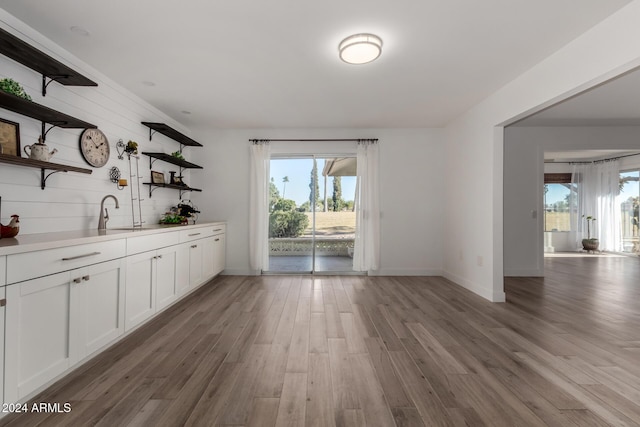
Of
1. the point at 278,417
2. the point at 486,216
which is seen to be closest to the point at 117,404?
the point at 278,417

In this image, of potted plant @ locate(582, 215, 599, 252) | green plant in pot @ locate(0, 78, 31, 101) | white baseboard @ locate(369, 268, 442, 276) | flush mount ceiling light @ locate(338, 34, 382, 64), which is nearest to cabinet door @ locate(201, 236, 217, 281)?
green plant in pot @ locate(0, 78, 31, 101)

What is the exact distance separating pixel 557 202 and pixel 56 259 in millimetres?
11069

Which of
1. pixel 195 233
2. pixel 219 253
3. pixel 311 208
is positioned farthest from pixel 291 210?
pixel 195 233

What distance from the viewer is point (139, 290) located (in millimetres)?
2623

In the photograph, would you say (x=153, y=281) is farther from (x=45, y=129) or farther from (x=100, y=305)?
(x=45, y=129)

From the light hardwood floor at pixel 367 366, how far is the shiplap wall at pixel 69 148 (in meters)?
1.24

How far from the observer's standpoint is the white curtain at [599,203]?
780 centimetres

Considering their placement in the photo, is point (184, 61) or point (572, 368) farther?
point (184, 61)

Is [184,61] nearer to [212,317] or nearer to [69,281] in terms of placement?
[69,281]

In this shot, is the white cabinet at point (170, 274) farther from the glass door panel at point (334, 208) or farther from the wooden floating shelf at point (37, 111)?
the glass door panel at point (334, 208)

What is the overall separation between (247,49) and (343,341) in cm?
270

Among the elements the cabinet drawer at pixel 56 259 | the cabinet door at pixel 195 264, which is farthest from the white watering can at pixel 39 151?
the cabinet door at pixel 195 264

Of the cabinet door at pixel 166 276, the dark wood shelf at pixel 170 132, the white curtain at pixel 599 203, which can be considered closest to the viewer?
the cabinet door at pixel 166 276

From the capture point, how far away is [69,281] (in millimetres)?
1857
